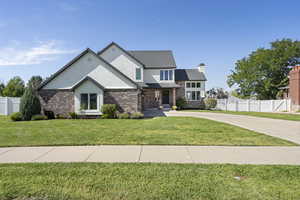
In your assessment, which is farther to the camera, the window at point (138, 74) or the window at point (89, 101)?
the window at point (138, 74)

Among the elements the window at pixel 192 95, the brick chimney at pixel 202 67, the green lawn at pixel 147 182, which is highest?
the brick chimney at pixel 202 67

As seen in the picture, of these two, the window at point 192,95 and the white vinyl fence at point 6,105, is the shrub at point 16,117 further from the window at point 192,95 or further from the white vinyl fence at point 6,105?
the window at point 192,95

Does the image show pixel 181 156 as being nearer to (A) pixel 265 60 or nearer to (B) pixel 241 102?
(B) pixel 241 102

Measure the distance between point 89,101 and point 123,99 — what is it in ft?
9.92

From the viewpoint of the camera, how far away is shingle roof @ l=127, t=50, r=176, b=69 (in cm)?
2471

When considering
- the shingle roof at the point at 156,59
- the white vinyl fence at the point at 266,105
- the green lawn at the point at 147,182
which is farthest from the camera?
the shingle roof at the point at 156,59

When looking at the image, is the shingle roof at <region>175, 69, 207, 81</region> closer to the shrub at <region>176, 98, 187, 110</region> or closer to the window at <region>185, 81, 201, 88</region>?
the window at <region>185, 81, 201, 88</region>

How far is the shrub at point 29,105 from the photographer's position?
42.7 ft

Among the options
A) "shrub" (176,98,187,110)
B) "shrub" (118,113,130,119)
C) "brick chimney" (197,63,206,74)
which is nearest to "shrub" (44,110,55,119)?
"shrub" (118,113,130,119)

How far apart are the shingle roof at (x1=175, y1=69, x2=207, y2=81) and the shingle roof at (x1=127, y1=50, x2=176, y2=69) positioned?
3992 mm

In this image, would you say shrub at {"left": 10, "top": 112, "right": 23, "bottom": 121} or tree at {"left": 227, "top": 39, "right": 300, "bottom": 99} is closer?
shrub at {"left": 10, "top": 112, "right": 23, "bottom": 121}

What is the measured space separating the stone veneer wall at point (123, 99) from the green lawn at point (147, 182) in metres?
10.4

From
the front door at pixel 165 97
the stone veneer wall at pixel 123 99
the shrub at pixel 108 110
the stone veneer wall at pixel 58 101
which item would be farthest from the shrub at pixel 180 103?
the stone veneer wall at pixel 58 101

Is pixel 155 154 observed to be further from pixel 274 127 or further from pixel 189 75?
pixel 189 75
